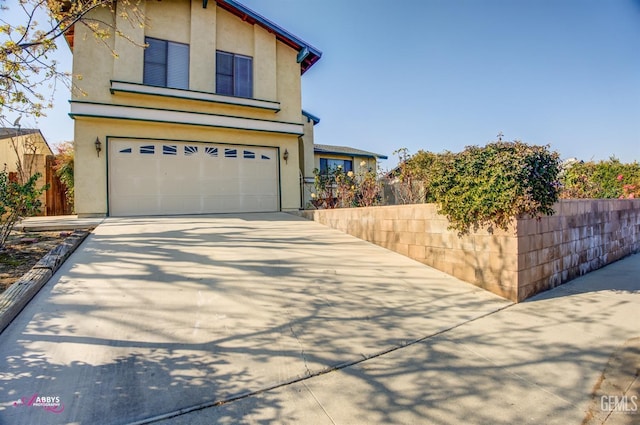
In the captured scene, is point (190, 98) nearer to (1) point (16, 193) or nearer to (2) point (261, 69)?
(2) point (261, 69)

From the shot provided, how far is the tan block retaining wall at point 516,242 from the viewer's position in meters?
4.22

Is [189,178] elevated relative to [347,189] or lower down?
elevated

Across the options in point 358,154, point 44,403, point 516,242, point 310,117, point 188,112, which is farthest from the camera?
point 358,154

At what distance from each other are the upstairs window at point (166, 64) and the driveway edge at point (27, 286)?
713 centimetres

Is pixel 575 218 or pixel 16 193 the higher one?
pixel 16 193

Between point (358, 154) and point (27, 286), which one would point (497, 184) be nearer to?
point (27, 286)

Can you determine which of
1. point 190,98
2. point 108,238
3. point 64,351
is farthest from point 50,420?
point 190,98

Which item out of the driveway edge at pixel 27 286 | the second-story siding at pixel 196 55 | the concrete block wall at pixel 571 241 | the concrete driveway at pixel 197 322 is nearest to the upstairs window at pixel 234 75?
the second-story siding at pixel 196 55

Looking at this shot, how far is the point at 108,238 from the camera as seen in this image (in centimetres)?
583

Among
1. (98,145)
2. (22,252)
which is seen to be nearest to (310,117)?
(98,145)

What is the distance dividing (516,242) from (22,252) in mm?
7392

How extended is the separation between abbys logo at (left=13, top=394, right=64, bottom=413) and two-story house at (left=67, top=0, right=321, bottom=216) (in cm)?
853

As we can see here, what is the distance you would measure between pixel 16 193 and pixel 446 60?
12.3 meters

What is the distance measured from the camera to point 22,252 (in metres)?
4.96
